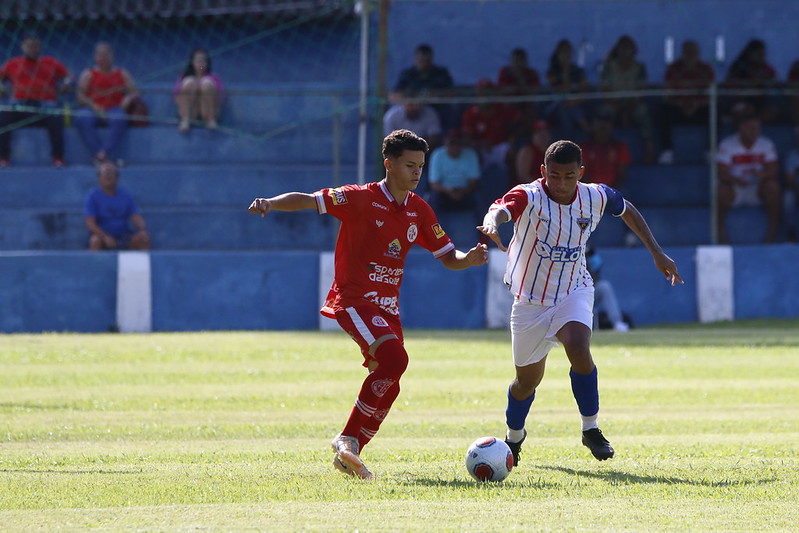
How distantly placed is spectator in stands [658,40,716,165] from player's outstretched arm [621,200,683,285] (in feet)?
38.0

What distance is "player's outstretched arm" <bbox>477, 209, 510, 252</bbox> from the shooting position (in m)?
6.77

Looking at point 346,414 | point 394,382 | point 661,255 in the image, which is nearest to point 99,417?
point 346,414

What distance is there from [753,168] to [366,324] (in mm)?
12750

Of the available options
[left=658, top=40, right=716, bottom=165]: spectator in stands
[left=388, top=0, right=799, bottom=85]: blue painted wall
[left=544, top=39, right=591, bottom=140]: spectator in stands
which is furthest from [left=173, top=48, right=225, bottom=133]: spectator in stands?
[left=658, top=40, right=716, bottom=165]: spectator in stands

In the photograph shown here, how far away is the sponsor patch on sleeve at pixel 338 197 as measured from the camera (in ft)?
23.7

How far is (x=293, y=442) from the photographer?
8539mm

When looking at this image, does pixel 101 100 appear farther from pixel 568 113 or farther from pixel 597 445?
pixel 597 445

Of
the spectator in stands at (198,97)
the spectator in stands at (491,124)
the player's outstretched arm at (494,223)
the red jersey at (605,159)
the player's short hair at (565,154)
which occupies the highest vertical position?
the spectator in stands at (198,97)

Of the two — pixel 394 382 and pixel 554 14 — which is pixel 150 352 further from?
pixel 554 14

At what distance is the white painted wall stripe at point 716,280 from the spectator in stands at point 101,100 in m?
8.91

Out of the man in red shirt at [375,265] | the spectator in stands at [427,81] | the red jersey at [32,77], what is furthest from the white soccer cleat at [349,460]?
the red jersey at [32,77]

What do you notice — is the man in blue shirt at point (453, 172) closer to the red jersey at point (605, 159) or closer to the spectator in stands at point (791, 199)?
the red jersey at point (605, 159)

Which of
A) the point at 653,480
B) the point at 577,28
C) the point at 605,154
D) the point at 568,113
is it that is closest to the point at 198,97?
the point at 568,113

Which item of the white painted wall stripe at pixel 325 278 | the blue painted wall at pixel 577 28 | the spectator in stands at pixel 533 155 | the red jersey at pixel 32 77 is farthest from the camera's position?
the blue painted wall at pixel 577 28
